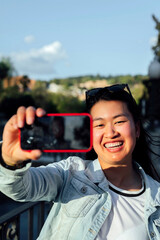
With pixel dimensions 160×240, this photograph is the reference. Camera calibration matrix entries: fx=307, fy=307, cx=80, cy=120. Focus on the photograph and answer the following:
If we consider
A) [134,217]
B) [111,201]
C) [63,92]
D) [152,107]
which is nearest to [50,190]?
[111,201]

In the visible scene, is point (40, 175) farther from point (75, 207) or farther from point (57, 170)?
point (75, 207)

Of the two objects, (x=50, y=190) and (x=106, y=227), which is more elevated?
(x=50, y=190)

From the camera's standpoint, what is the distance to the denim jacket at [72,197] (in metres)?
1.48

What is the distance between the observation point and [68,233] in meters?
1.51

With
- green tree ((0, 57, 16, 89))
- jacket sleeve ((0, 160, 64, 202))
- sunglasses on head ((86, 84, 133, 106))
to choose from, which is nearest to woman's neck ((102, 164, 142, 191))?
jacket sleeve ((0, 160, 64, 202))

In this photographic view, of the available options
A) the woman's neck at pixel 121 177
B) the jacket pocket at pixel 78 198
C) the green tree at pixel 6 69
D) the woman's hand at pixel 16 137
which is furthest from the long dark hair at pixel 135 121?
the green tree at pixel 6 69

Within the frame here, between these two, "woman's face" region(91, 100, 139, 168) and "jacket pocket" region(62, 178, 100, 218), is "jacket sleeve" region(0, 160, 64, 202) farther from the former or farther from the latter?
"woman's face" region(91, 100, 139, 168)

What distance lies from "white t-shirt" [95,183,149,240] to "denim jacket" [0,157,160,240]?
0.03m

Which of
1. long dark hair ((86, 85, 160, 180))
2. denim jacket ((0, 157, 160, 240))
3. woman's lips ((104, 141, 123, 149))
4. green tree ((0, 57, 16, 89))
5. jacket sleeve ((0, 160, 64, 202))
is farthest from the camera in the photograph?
green tree ((0, 57, 16, 89))

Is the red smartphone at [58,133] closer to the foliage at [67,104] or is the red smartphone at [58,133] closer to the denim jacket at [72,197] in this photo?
the denim jacket at [72,197]

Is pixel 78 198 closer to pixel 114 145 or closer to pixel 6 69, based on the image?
pixel 114 145

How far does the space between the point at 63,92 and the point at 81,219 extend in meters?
71.7

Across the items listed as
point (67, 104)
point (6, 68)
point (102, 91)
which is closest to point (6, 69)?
point (6, 68)

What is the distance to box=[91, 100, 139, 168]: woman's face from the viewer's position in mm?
1615
